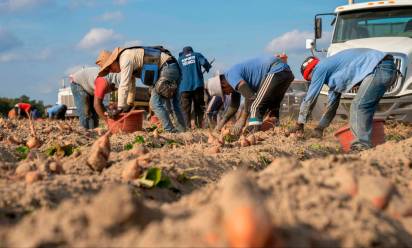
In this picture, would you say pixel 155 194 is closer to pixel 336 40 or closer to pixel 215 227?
pixel 215 227

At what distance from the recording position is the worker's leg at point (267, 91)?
23.2 ft

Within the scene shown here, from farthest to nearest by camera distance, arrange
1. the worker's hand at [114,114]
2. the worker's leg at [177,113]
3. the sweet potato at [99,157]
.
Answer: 1. the worker's leg at [177,113]
2. the worker's hand at [114,114]
3. the sweet potato at [99,157]

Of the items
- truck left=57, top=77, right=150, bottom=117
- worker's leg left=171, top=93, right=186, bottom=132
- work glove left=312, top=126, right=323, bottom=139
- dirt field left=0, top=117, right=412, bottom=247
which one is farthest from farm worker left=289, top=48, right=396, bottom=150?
truck left=57, top=77, right=150, bottom=117

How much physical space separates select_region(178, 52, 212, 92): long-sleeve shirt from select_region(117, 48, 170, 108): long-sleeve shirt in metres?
2.31

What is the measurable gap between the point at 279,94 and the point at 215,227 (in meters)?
6.15

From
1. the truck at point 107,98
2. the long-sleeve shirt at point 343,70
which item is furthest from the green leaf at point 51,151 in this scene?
the truck at point 107,98

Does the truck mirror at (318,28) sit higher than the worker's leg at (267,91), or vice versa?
the truck mirror at (318,28)

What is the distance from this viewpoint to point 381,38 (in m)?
9.15

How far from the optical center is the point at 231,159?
4.45m

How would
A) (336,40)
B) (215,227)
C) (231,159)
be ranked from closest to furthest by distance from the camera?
(215,227)
(231,159)
(336,40)

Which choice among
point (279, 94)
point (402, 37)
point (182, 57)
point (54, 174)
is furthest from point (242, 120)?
point (54, 174)

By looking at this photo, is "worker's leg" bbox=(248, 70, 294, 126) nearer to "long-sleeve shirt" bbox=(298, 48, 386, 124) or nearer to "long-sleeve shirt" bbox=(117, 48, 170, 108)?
"long-sleeve shirt" bbox=(298, 48, 386, 124)

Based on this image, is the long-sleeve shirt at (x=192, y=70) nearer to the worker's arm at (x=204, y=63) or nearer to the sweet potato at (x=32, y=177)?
the worker's arm at (x=204, y=63)

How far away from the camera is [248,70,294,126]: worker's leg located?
279 inches
